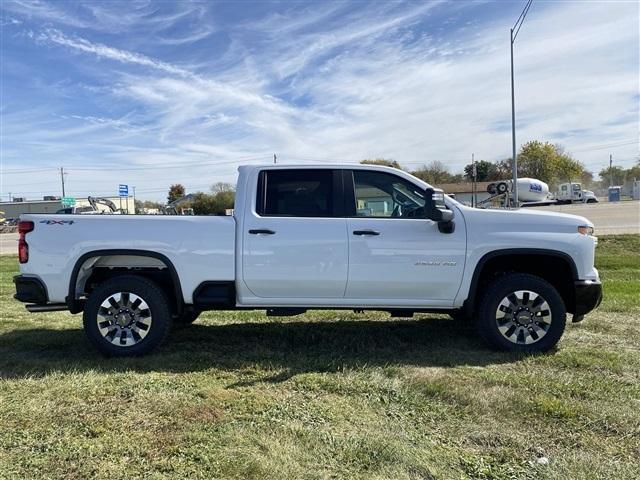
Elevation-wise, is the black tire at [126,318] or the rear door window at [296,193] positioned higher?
the rear door window at [296,193]

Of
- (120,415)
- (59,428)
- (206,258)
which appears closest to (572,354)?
(206,258)

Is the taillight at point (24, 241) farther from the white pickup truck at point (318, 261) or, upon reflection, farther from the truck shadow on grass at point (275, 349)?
the truck shadow on grass at point (275, 349)

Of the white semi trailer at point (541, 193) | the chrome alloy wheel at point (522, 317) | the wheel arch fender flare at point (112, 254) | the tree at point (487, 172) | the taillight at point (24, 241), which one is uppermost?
the tree at point (487, 172)

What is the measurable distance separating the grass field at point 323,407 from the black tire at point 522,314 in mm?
166

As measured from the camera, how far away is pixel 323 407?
3770 millimetres

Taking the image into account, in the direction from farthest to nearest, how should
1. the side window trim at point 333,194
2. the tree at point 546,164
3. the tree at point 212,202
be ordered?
the tree at point 546,164
the tree at point 212,202
the side window trim at point 333,194

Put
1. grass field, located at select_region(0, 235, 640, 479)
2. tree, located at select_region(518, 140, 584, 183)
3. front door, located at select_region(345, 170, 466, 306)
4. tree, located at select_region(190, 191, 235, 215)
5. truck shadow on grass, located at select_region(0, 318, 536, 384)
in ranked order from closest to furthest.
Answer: grass field, located at select_region(0, 235, 640, 479), truck shadow on grass, located at select_region(0, 318, 536, 384), front door, located at select_region(345, 170, 466, 306), tree, located at select_region(190, 191, 235, 215), tree, located at select_region(518, 140, 584, 183)

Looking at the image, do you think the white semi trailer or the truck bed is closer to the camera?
the truck bed

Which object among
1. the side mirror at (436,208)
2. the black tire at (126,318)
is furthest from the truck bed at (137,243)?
the side mirror at (436,208)

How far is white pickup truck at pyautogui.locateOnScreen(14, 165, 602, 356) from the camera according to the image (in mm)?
4949

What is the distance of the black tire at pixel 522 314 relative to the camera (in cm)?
497

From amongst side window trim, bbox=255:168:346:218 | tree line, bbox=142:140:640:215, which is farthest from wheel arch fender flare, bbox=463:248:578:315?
tree line, bbox=142:140:640:215

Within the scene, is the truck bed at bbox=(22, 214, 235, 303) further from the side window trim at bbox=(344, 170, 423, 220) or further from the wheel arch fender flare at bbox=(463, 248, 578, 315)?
the wheel arch fender flare at bbox=(463, 248, 578, 315)

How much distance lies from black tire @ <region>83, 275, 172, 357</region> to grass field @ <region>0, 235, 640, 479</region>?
186 millimetres
